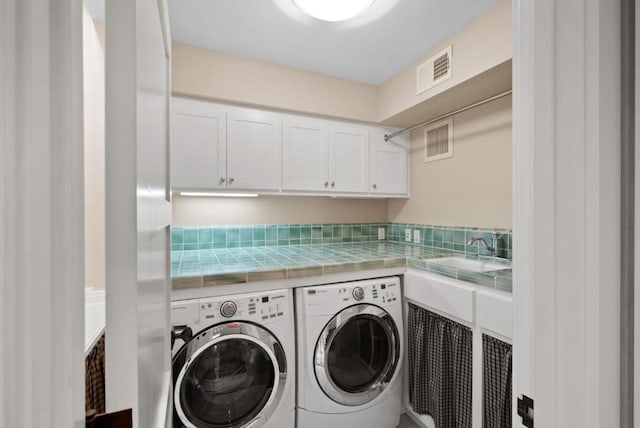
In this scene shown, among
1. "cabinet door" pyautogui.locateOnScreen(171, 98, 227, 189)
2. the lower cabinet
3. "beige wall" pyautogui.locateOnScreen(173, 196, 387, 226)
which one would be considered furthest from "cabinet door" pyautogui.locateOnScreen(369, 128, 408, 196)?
"cabinet door" pyautogui.locateOnScreen(171, 98, 227, 189)

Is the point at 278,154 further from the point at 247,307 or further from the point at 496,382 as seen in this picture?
the point at 496,382

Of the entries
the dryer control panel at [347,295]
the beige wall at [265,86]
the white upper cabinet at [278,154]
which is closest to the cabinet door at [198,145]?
the white upper cabinet at [278,154]

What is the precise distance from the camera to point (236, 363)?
1.41 m

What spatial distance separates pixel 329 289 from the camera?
160 centimetres

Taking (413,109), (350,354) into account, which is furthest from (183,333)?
(413,109)

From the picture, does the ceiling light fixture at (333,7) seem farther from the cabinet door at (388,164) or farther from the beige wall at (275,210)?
the beige wall at (275,210)

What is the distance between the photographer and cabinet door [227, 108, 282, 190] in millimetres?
2029

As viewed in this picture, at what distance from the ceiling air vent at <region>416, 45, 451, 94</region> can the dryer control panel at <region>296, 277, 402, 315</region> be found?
53.2 inches

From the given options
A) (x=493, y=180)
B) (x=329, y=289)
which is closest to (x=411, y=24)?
(x=493, y=180)

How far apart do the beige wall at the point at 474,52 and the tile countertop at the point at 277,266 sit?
114cm
